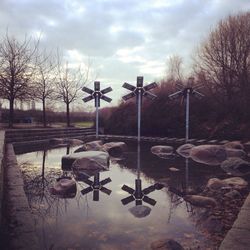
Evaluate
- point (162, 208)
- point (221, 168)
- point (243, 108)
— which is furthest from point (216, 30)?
point (162, 208)

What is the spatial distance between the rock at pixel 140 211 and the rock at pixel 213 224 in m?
1.02

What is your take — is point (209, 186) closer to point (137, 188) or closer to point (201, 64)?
point (137, 188)

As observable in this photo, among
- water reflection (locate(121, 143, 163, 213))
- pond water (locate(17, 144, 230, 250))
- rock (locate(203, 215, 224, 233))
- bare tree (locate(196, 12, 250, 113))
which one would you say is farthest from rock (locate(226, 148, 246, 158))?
bare tree (locate(196, 12, 250, 113))

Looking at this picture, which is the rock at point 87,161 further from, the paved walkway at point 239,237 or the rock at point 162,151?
the paved walkway at point 239,237

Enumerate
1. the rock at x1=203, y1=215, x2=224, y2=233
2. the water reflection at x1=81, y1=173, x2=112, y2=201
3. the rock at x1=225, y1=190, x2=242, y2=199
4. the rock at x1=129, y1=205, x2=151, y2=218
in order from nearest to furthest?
the rock at x1=203, y1=215, x2=224, y2=233 → the rock at x1=129, y1=205, x2=151, y2=218 → the rock at x1=225, y1=190, x2=242, y2=199 → the water reflection at x1=81, y1=173, x2=112, y2=201

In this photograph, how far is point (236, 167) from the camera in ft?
35.2

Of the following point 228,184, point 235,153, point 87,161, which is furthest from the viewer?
point 235,153

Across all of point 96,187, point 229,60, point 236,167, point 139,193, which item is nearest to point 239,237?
point 139,193

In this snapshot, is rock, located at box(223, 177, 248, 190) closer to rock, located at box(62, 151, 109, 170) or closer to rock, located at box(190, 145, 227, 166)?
rock, located at box(62, 151, 109, 170)

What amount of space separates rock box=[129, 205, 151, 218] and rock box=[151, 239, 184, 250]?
4.54ft

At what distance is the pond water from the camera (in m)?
4.50

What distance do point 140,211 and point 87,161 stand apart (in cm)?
454

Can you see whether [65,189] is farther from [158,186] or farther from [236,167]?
[236,167]

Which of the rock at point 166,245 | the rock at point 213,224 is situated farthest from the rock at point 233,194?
the rock at point 166,245
